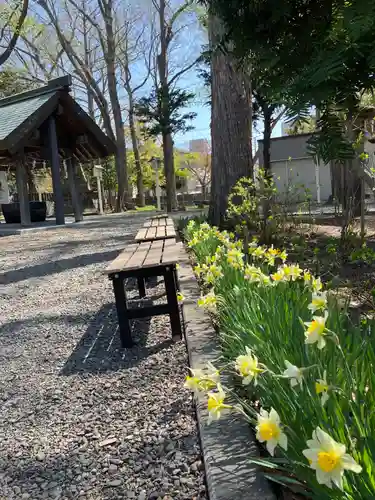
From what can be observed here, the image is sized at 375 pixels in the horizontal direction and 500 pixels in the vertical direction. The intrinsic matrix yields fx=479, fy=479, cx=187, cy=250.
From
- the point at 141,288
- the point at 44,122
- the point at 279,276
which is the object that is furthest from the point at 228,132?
the point at 44,122

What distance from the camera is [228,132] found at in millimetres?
6883

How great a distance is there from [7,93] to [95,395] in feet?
93.7

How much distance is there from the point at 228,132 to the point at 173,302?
4388 millimetres

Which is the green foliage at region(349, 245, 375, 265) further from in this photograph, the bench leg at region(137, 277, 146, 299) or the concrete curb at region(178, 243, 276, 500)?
the concrete curb at region(178, 243, 276, 500)

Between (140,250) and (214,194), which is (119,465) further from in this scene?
(214,194)

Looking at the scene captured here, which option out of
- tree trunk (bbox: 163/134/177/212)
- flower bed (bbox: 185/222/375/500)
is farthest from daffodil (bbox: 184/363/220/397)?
tree trunk (bbox: 163/134/177/212)

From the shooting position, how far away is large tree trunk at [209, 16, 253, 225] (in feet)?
22.0

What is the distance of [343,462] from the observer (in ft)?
2.46

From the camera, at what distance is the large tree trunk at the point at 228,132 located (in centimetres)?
670

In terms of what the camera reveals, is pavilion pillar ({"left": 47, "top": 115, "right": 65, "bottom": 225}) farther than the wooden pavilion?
Yes

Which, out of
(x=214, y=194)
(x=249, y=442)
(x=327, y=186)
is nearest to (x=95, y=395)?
(x=249, y=442)

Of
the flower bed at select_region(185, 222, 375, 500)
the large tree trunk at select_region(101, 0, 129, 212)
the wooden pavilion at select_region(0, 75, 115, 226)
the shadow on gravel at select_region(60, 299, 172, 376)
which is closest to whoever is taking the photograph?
the flower bed at select_region(185, 222, 375, 500)

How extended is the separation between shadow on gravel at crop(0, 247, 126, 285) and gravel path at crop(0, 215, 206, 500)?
1.48m

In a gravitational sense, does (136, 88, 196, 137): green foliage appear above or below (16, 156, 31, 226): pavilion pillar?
above
